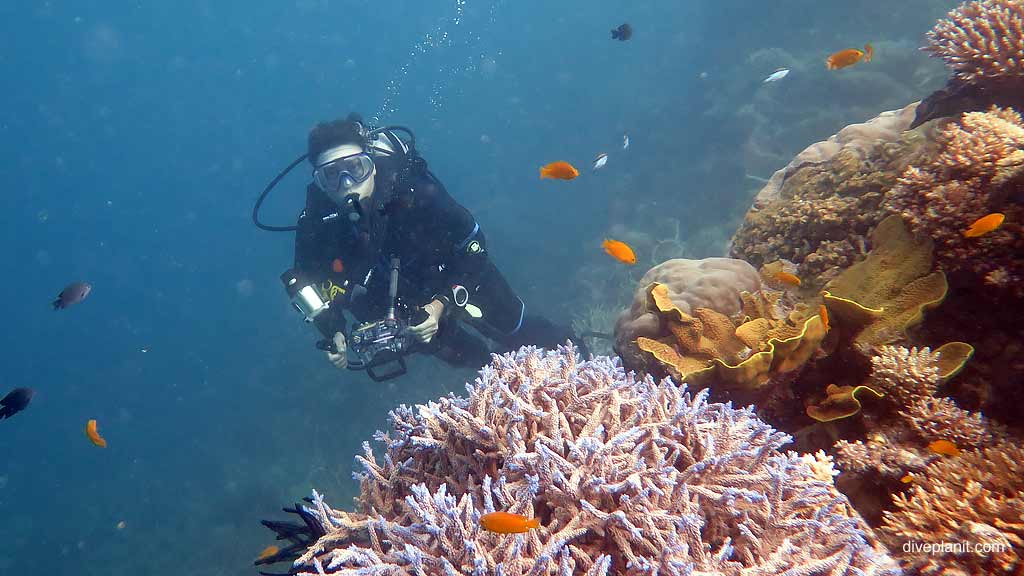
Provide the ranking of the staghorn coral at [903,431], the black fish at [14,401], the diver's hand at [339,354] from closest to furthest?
the staghorn coral at [903,431] < the black fish at [14,401] < the diver's hand at [339,354]

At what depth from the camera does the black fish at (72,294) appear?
6160 millimetres

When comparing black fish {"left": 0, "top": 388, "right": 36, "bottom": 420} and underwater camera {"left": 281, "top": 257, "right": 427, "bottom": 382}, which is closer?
black fish {"left": 0, "top": 388, "right": 36, "bottom": 420}

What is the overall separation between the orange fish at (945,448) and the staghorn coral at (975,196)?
956 mm

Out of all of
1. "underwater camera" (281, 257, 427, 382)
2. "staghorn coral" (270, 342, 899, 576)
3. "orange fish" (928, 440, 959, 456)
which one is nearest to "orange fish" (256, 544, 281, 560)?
"staghorn coral" (270, 342, 899, 576)

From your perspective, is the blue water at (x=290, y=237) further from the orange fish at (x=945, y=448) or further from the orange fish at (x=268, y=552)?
the orange fish at (x=945, y=448)

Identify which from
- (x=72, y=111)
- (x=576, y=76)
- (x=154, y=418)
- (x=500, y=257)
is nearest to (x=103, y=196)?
(x=72, y=111)

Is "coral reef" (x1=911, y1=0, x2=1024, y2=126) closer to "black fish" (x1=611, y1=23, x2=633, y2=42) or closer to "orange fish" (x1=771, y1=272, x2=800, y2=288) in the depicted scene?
"orange fish" (x1=771, y1=272, x2=800, y2=288)

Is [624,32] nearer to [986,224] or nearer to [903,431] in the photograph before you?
[986,224]

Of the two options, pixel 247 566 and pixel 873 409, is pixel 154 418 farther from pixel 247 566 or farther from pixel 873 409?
pixel 873 409

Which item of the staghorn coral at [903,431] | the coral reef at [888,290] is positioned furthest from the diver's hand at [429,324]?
the staghorn coral at [903,431]

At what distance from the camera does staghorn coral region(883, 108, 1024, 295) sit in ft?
8.07

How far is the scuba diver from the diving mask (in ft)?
0.04

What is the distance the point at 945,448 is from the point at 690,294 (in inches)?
61.6

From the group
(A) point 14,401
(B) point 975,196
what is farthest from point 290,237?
(B) point 975,196
